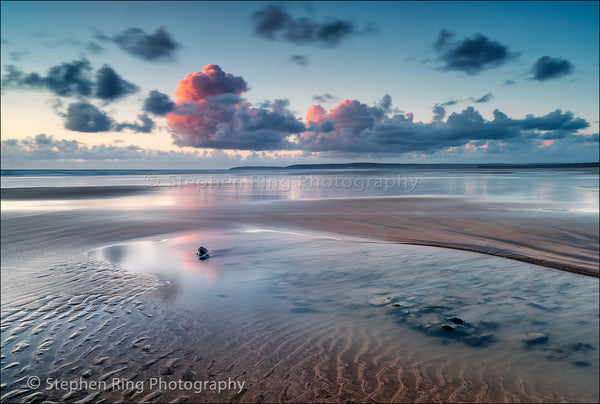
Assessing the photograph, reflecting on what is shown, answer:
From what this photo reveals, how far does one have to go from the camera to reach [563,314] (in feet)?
16.5

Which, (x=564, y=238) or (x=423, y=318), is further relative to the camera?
(x=564, y=238)

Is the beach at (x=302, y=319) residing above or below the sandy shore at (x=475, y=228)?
below

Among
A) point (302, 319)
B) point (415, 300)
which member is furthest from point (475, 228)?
point (302, 319)

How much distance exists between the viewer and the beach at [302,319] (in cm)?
346

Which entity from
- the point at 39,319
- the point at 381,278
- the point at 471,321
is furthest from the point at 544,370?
the point at 39,319

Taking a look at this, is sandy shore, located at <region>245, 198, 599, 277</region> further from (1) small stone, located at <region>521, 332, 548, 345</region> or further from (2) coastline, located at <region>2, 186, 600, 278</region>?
(1) small stone, located at <region>521, 332, 548, 345</region>

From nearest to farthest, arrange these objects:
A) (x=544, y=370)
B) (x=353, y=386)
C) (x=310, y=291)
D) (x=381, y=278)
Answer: (x=353, y=386)
(x=544, y=370)
(x=310, y=291)
(x=381, y=278)

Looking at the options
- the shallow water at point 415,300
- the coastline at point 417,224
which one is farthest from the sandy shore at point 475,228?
the shallow water at point 415,300

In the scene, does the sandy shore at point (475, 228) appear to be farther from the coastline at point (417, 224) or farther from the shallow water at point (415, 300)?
the shallow water at point (415, 300)

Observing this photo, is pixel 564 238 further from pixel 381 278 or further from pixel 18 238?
pixel 18 238

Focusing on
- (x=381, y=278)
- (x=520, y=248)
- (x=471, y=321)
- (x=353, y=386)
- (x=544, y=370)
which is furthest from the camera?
(x=520, y=248)

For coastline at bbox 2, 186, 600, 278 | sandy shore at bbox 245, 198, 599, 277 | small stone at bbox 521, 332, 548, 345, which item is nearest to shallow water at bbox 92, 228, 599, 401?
small stone at bbox 521, 332, 548, 345

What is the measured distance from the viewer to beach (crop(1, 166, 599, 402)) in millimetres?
3455

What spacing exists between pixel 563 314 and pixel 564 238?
23.3ft
